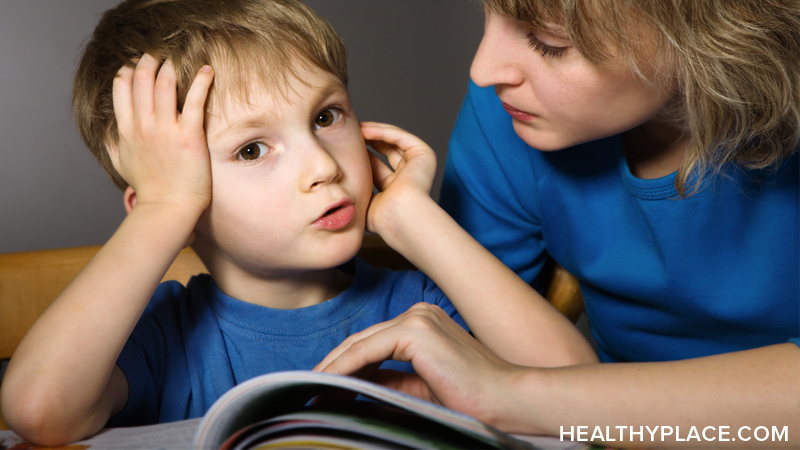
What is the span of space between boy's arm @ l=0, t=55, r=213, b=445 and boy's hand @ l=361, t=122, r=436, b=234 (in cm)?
23

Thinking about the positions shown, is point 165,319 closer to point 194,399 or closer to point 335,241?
point 194,399

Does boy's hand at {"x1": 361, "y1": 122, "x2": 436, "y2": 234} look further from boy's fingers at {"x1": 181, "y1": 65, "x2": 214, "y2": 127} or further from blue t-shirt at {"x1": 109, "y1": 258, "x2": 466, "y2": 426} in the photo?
boy's fingers at {"x1": 181, "y1": 65, "x2": 214, "y2": 127}

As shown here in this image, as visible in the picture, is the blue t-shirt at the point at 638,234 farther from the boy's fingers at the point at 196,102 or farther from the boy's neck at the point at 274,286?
the boy's fingers at the point at 196,102

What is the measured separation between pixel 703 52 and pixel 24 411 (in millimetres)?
775

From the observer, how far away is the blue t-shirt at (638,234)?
778 mm

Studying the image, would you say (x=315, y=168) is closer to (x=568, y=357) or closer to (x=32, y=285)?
(x=568, y=357)

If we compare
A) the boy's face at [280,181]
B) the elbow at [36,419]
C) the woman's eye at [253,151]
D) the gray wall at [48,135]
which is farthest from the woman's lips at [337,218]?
the gray wall at [48,135]

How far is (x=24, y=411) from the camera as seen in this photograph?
0.57 metres

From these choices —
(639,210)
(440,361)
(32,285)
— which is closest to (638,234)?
(639,210)

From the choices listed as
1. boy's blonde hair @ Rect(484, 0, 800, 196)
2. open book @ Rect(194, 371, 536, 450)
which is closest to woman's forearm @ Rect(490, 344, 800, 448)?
open book @ Rect(194, 371, 536, 450)

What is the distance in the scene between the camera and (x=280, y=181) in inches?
28.2

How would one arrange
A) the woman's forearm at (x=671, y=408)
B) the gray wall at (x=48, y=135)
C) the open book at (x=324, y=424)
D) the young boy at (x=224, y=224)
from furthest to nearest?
the gray wall at (x=48, y=135), the young boy at (x=224, y=224), the woman's forearm at (x=671, y=408), the open book at (x=324, y=424)

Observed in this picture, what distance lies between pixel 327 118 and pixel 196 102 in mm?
178

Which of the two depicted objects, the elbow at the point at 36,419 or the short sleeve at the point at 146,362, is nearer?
the elbow at the point at 36,419
